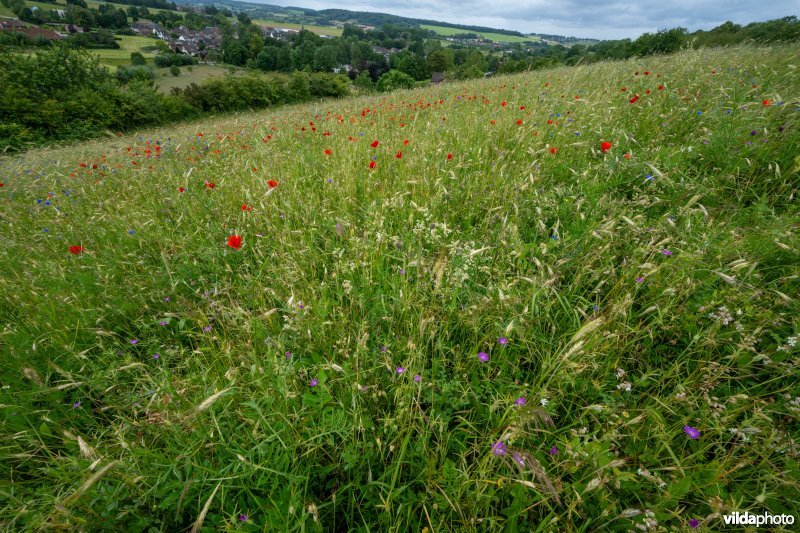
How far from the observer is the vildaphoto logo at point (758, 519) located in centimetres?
116

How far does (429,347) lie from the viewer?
1.88 meters

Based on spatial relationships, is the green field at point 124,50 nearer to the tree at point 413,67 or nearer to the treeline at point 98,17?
the treeline at point 98,17

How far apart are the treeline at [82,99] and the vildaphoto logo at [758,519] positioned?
29.8 meters

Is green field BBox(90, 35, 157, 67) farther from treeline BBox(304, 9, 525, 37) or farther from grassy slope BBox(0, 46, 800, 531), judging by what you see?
treeline BBox(304, 9, 525, 37)

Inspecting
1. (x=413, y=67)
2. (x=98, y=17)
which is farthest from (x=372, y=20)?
(x=413, y=67)

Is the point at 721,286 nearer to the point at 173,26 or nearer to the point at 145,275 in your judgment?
the point at 145,275

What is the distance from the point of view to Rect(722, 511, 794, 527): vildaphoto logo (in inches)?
45.6

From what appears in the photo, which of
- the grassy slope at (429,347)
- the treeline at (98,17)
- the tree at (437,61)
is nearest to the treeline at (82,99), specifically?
the grassy slope at (429,347)

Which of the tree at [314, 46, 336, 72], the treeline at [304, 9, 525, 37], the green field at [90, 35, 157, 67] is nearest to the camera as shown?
the green field at [90, 35, 157, 67]

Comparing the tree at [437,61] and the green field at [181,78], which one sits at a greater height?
the tree at [437,61]

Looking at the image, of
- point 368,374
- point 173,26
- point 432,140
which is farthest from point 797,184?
point 173,26

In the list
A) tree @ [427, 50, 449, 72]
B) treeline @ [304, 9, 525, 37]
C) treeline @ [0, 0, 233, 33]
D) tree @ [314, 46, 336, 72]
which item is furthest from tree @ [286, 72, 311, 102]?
treeline @ [304, 9, 525, 37]

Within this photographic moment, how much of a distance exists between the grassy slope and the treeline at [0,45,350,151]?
2663cm

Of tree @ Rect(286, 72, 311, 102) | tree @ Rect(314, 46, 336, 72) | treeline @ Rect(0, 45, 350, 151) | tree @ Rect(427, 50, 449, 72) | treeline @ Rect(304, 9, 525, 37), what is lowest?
treeline @ Rect(0, 45, 350, 151)
